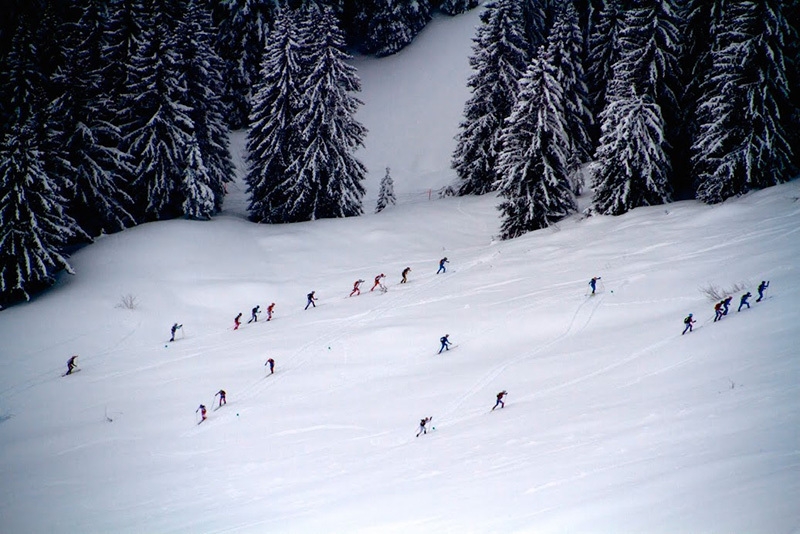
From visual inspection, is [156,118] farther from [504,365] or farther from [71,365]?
[504,365]

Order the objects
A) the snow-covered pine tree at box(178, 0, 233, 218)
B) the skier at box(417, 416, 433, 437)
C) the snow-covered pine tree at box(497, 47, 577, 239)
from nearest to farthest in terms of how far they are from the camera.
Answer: the skier at box(417, 416, 433, 437) < the snow-covered pine tree at box(497, 47, 577, 239) < the snow-covered pine tree at box(178, 0, 233, 218)

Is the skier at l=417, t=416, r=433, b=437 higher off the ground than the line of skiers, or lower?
lower

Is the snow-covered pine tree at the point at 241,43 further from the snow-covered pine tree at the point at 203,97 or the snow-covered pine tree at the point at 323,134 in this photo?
the snow-covered pine tree at the point at 323,134

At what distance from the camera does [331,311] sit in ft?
73.3

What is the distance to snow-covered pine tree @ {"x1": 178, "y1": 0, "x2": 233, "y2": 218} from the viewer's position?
108ft

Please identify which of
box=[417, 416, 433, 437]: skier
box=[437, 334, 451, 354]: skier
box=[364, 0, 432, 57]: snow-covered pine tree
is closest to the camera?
box=[417, 416, 433, 437]: skier

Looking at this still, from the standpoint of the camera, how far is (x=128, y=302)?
77.5 feet

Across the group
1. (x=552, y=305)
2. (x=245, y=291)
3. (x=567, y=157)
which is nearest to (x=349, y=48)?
(x=567, y=157)

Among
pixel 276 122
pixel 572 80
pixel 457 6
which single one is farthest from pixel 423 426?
pixel 457 6

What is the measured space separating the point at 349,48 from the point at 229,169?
3693cm

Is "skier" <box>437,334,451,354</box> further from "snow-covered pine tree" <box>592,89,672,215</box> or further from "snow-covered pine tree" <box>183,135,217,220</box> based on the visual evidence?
"snow-covered pine tree" <box>183,135,217,220</box>

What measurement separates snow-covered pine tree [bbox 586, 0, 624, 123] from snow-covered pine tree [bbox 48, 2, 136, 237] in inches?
1267

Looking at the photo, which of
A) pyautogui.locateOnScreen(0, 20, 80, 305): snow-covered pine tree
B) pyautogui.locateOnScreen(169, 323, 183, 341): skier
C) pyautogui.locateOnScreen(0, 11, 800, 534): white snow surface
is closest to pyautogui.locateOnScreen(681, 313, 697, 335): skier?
pyautogui.locateOnScreen(0, 11, 800, 534): white snow surface

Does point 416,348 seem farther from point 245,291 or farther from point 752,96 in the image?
point 752,96
